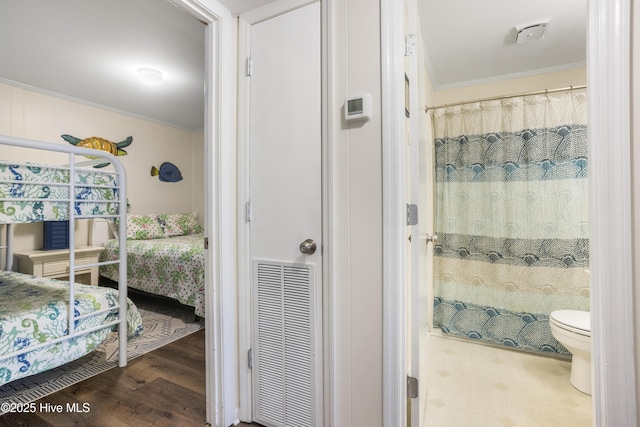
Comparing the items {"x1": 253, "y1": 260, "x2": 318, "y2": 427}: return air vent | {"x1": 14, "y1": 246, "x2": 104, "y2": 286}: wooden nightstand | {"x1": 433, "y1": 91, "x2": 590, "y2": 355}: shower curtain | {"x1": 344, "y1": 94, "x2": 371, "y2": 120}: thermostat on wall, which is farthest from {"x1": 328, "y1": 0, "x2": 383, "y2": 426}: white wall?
{"x1": 14, "y1": 246, "x2": 104, "y2": 286}: wooden nightstand

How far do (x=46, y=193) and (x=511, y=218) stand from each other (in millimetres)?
3149

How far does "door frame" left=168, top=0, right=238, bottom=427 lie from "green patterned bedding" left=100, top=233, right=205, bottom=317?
1.43m

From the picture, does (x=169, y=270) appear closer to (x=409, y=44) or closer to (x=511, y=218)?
(x=409, y=44)

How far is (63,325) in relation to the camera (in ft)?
5.34

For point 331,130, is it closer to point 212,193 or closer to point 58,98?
point 212,193

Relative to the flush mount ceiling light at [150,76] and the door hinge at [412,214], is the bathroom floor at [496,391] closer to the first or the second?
the door hinge at [412,214]

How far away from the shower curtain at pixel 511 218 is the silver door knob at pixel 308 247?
1744 millimetres

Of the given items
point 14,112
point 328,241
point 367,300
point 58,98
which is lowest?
point 367,300

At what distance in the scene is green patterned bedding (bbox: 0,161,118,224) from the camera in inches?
56.1

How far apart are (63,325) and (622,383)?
247cm

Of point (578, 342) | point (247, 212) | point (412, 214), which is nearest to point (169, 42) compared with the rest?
point (247, 212)

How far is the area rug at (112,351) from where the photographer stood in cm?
180

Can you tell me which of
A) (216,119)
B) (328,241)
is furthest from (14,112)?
(328,241)

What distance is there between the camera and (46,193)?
5.16ft
